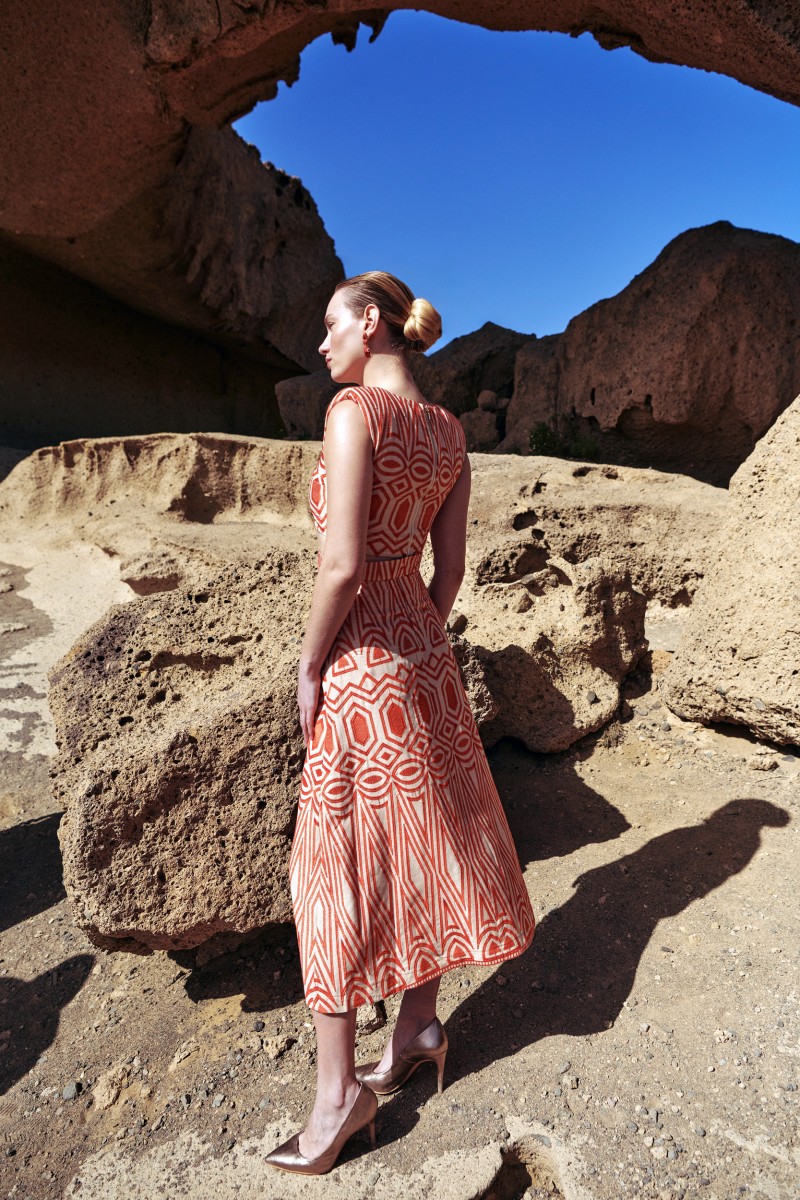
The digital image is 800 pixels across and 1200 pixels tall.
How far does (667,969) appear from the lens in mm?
2021

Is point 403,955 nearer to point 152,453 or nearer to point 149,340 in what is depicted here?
point 152,453

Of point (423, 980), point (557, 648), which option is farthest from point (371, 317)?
point (557, 648)

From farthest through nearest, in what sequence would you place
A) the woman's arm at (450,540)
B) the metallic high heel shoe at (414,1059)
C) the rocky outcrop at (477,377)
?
the rocky outcrop at (477,377) < the woman's arm at (450,540) < the metallic high heel shoe at (414,1059)

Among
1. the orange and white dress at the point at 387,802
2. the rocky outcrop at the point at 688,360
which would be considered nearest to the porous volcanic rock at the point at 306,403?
the rocky outcrop at the point at 688,360

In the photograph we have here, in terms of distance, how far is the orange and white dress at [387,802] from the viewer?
162 cm

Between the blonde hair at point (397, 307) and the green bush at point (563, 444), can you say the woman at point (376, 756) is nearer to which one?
the blonde hair at point (397, 307)

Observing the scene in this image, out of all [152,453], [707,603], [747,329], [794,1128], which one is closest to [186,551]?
[152,453]

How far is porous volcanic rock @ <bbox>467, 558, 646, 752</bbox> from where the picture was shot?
3.00 metres

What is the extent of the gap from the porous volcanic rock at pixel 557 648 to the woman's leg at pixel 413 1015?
118cm

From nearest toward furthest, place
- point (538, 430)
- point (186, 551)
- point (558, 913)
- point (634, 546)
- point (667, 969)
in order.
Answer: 1. point (667, 969)
2. point (558, 913)
3. point (634, 546)
4. point (186, 551)
5. point (538, 430)

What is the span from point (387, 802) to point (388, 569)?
0.47 meters

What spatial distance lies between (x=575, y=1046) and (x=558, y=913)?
44 cm

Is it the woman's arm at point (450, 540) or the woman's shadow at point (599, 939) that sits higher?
the woman's arm at point (450, 540)

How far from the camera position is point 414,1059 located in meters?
1.79
